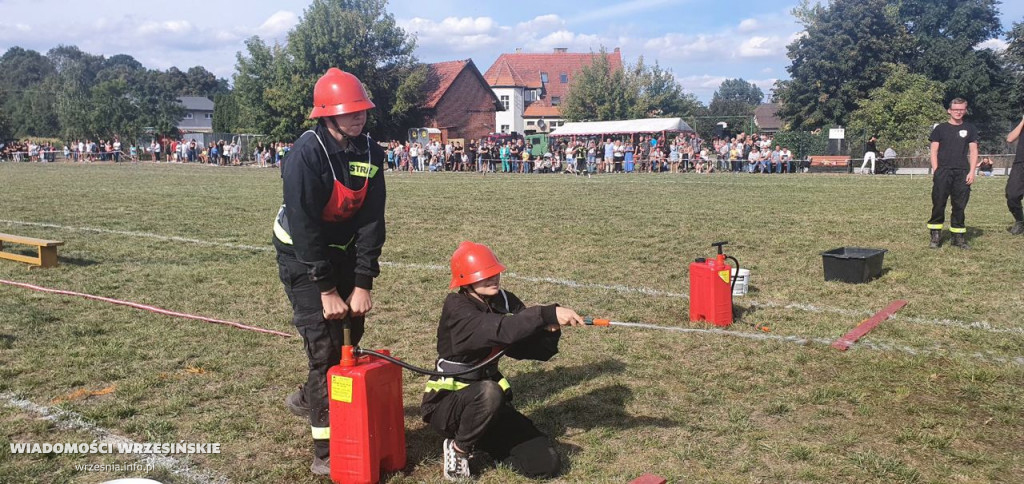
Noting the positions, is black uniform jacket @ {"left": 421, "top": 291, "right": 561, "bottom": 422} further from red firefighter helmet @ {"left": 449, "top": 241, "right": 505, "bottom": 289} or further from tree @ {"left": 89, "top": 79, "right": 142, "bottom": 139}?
tree @ {"left": 89, "top": 79, "right": 142, "bottom": 139}

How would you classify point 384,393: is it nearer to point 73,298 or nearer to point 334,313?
point 334,313

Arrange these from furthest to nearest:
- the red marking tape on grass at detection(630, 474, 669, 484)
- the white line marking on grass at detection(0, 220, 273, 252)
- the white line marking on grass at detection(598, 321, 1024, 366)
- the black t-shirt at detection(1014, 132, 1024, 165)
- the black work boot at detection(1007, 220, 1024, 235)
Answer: the black work boot at detection(1007, 220, 1024, 235)
the white line marking on grass at detection(0, 220, 273, 252)
the black t-shirt at detection(1014, 132, 1024, 165)
the white line marking on grass at detection(598, 321, 1024, 366)
the red marking tape on grass at detection(630, 474, 669, 484)

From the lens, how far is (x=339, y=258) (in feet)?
14.0

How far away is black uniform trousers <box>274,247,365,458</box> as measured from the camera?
13.5 feet

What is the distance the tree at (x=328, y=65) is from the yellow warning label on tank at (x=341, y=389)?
177 feet

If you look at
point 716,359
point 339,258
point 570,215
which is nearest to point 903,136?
point 570,215

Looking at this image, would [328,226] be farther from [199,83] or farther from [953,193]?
[199,83]

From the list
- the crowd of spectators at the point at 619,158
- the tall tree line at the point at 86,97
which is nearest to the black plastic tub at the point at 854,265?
the crowd of spectators at the point at 619,158

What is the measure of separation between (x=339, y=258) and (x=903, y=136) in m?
45.6

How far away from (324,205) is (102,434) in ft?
6.84

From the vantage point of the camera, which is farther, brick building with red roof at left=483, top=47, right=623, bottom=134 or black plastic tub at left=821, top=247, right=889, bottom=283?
brick building with red roof at left=483, top=47, right=623, bottom=134

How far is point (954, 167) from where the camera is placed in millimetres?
10586

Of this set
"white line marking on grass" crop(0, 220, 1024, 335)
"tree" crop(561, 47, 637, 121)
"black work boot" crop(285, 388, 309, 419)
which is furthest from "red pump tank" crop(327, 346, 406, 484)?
"tree" crop(561, 47, 637, 121)

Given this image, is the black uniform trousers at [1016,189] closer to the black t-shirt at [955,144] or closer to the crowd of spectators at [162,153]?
the black t-shirt at [955,144]
